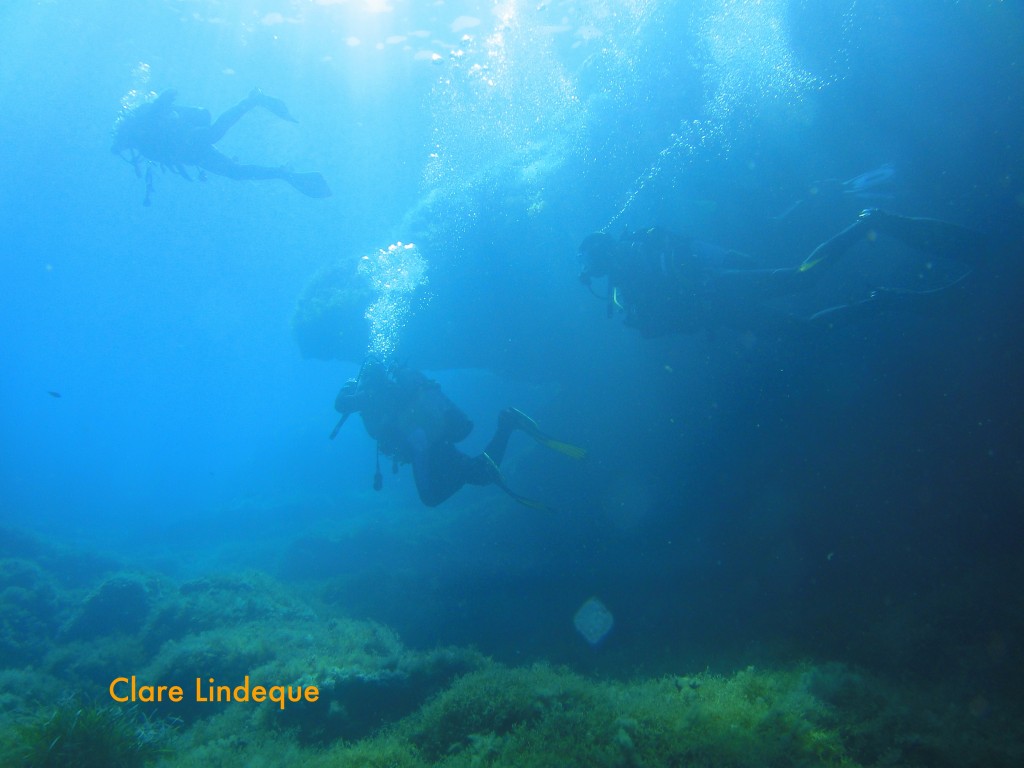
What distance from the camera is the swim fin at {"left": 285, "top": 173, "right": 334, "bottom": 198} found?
11391 millimetres

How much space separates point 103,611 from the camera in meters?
11.6

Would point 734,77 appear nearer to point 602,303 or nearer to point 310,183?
point 602,303

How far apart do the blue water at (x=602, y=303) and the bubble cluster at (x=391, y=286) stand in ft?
1.72

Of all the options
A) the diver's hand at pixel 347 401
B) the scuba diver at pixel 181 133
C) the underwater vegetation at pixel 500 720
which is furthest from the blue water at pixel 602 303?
the scuba diver at pixel 181 133

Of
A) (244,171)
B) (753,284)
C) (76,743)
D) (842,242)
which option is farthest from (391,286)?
(76,743)

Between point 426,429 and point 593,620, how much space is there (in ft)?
14.0

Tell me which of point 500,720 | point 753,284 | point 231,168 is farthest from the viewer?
point 231,168

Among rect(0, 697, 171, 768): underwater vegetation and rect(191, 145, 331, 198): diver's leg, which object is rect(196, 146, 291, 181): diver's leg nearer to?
rect(191, 145, 331, 198): diver's leg

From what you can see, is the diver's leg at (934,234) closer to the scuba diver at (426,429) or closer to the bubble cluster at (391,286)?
the scuba diver at (426,429)

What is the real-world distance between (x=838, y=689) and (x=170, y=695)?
7934 mm

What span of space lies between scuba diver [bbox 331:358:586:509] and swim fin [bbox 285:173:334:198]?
6.01 m

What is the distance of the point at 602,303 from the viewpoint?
14.3m

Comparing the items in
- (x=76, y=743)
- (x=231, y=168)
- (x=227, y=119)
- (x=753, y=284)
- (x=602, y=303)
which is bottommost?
(x=76, y=743)

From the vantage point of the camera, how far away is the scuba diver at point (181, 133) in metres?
9.91
